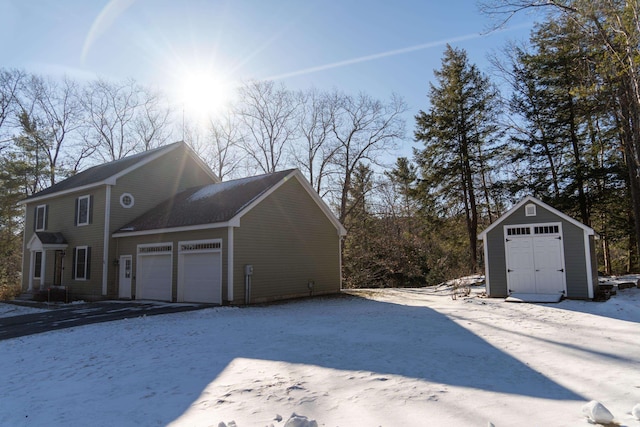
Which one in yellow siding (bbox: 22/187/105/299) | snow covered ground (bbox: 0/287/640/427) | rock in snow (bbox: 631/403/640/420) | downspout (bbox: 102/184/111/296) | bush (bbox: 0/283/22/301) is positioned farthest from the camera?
bush (bbox: 0/283/22/301)

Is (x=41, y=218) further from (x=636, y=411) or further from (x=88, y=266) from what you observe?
(x=636, y=411)

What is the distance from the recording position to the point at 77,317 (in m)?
11.7

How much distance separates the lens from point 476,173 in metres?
23.9

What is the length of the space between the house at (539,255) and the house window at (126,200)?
1480 cm

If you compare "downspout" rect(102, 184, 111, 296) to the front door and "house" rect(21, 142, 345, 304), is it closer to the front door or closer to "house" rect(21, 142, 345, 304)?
"house" rect(21, 142, 345, 304)

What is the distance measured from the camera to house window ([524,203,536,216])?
1385cm

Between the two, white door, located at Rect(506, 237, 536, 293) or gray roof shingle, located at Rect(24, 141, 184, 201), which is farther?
gray roof shingle, located at Rect(24, 141, 184, 201)

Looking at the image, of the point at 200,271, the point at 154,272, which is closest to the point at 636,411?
the point at 200,271

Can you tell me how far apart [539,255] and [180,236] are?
12585 mm

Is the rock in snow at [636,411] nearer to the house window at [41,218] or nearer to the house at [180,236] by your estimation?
the house at [180,236]

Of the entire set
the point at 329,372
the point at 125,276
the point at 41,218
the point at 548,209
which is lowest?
the point at 329,372

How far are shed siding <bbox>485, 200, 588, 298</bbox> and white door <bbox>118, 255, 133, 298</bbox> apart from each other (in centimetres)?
1412


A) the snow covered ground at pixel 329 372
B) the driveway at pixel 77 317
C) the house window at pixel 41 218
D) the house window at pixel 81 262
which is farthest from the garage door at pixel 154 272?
the house window at pixel 41 218

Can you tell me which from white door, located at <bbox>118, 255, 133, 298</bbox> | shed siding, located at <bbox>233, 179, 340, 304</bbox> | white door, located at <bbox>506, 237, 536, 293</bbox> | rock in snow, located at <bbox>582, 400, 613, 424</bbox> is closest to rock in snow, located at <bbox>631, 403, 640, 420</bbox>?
rock in snow, located at <bbox>582, 400, 613, 424</bbox>
